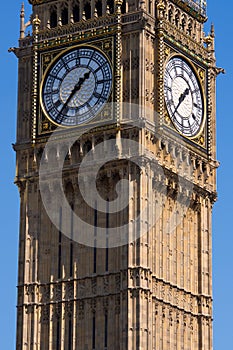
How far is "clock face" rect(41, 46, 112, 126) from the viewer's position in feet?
261

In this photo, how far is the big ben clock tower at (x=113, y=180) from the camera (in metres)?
77.1

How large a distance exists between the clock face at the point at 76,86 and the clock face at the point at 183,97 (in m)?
3.08

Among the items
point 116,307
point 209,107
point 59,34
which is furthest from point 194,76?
point 116,307

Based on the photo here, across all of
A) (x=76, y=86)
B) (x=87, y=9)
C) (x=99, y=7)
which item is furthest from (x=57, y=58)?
(x=99, y=7)

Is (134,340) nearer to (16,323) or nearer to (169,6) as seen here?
(16,323)

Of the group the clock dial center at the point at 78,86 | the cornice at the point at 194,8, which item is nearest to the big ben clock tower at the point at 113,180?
the clock dial center at the point at 78,86

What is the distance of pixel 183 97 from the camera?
267 feet

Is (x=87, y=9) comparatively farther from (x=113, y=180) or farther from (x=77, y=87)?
(x=113, y=180)

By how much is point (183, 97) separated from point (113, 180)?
601 centimetres

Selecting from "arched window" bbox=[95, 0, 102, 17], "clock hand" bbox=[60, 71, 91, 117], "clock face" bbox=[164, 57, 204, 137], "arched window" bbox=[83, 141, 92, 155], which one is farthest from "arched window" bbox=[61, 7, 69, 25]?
"arched window" bbox=[83, 141, 92, 155]

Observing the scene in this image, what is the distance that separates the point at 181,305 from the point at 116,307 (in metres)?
4.15

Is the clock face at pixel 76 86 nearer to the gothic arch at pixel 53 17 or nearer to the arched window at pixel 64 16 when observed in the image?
the arched window at pixel 64 16

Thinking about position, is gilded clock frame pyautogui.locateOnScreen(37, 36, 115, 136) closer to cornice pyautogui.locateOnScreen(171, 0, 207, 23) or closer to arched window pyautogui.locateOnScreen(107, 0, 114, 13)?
arched window pyautogui.locateOnScreen(107, 0, 114, 13)

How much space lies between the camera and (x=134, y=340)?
75312 mm
